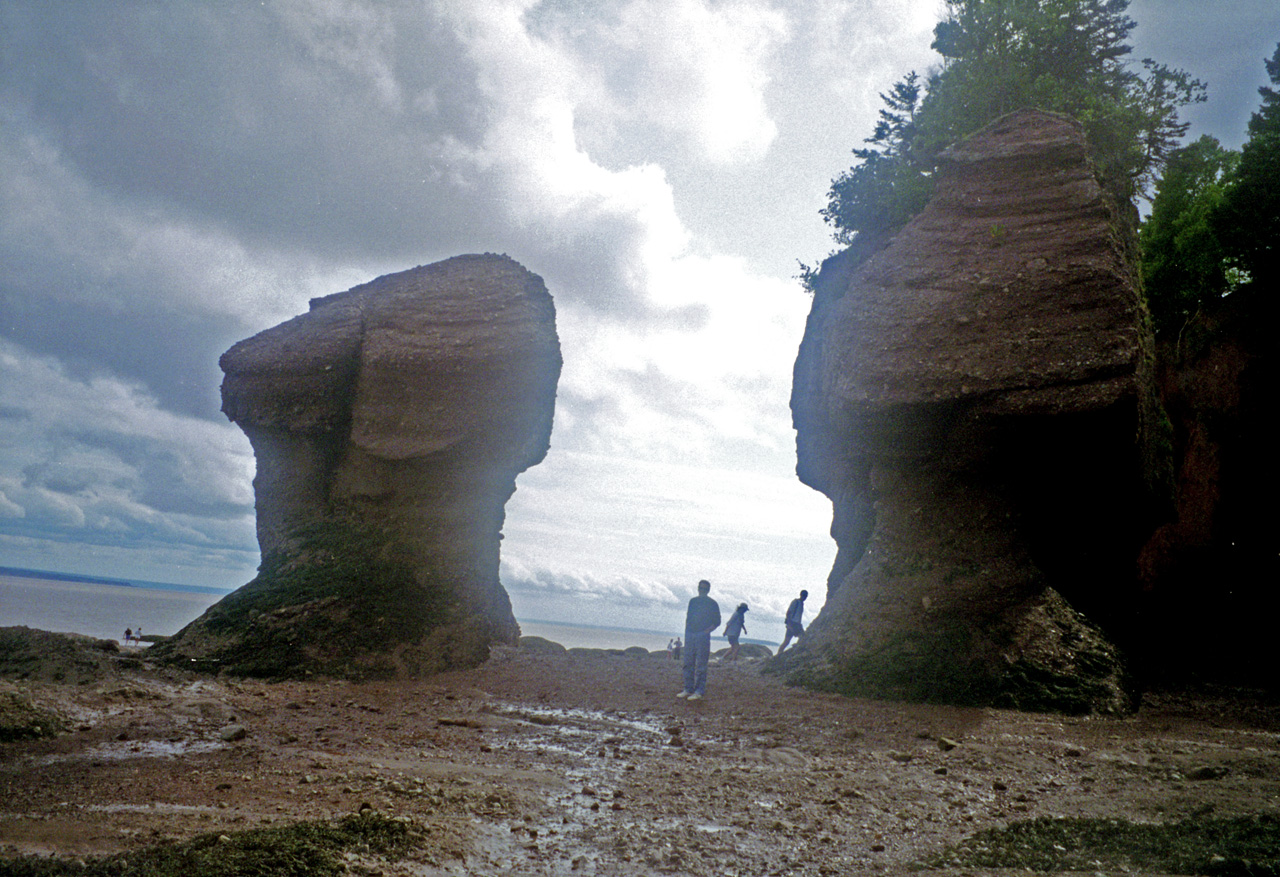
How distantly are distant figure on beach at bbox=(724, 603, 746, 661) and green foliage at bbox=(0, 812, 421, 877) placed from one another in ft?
57.3

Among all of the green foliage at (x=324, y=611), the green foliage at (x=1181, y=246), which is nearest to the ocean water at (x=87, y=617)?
the green foliage at (x=324, y=611)

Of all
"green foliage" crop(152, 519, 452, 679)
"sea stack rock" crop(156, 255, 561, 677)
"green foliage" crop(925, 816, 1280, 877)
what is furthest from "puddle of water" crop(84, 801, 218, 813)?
"sea stack rock" crop(156, 255, 561, 677)

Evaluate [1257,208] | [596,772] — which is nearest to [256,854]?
[596,772]

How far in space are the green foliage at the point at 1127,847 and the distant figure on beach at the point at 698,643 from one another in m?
7.23

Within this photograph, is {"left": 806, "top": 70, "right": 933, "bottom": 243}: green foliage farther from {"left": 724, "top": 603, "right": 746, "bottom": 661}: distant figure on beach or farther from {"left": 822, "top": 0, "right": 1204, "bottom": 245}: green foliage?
{"left": 724, "top": 603, "right": 746, "bottom": 661}: distant figure on beach

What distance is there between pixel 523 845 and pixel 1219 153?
109ft

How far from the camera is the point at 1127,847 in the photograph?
20.0 feet

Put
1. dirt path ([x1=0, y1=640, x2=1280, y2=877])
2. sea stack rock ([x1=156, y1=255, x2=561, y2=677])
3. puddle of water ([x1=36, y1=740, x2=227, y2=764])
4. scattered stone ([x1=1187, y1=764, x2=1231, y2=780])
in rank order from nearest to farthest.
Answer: dirt path ([x1=0, y1=640, x2=1280, y2=877])
puddle of water ([x1=36, y1=740, x2=227, y2=764])
scattered stone ([x1=1187, y1=764, x2=1231, y2=780])
sea stack rock ([x1=156, y1=255, x2=561, y2=677])

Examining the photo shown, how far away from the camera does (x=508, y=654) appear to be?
1644 centimetres

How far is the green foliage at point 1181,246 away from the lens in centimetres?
2348

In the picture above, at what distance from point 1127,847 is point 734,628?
16.9 metres

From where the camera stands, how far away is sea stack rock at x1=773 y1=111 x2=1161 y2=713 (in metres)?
13.5

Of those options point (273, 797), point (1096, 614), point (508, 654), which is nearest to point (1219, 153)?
point (1096, 614)

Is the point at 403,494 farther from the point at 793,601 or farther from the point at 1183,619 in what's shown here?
the point at 1183,619
